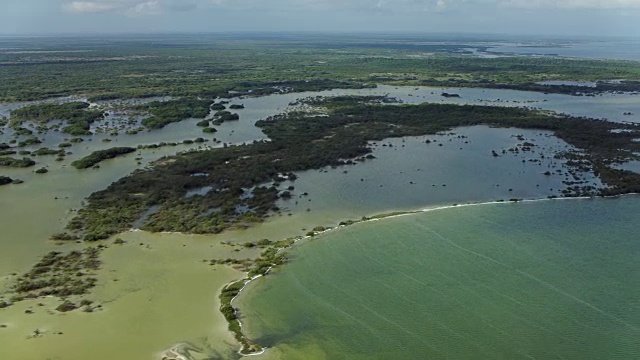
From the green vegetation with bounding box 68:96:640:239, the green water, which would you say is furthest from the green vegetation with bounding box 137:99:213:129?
the green water

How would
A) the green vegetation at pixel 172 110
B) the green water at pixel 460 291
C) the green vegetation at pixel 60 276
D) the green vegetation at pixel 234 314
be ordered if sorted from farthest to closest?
the green vegetation at pixel 172 110, the green vegetation at pixel 60 276, the green water at pixel 460 291, the green vegetation at pixel 234 314

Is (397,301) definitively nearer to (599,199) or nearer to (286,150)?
(599,199)

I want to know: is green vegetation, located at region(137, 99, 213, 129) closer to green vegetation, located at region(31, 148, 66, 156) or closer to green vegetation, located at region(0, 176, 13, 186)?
green vegetation, located at region(31, 148, 66, 156)

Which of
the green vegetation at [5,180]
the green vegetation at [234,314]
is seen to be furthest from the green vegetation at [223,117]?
the green vegetation at [234,314]

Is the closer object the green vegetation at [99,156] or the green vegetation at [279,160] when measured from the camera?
the green vegetation at [279,160]

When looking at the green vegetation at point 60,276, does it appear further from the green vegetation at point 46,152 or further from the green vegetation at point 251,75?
the green vegetation at point 251,75

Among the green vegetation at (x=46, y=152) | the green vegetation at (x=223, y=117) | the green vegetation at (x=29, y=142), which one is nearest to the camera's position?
the green vegetation at (x=46, y=152)

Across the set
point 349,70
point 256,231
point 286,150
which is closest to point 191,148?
point 286,150
